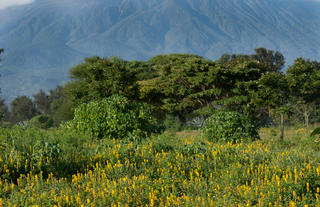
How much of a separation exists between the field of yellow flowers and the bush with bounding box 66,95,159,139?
2067mm

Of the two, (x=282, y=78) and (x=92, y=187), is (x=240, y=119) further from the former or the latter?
(x=282, y=78)

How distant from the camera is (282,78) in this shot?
15227 millimetres

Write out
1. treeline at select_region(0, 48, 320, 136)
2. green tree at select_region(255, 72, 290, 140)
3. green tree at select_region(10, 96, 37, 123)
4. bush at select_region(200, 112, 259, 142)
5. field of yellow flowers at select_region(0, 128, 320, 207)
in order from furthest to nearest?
green tree at select_region(10, 96, 37, 123)
treeline at select_region(0, 48, 320, 136)
green tree at select_region(255, 72, 290, 140)
bush at select_region(200, 112, 259, 142)
field of yellow flowers at select_region(0, 128, 320, 207)

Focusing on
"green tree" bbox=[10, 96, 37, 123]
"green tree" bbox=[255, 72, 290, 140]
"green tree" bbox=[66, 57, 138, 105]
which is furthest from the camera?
"green tree" bbox=[10, 96, 37, 123]

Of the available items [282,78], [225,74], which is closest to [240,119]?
[282,78]

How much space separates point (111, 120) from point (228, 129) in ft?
10.3

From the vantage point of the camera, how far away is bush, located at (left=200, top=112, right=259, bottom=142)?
8703 millimetres

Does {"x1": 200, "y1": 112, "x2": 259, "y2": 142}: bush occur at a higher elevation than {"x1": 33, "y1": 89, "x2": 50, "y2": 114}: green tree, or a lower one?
lower

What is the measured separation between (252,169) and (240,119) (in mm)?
4399

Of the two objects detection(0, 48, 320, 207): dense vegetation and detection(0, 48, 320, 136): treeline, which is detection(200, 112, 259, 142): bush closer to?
detection(0, 48, 320, 207): dense vegetation

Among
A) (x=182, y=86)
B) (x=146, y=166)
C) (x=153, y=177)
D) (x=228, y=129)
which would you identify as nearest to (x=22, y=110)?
(x=182, y=86)

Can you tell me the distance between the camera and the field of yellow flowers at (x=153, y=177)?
373 centimetres

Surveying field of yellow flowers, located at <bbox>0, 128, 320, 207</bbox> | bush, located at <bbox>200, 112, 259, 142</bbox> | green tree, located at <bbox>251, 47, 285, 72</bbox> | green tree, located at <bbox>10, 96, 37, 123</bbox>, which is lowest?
field of yellow flowers, located at <bbox>0, 128, 320, 207</bbox>

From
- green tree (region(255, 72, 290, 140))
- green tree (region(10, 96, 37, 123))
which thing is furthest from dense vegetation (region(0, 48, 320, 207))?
green tree (region(10, 96, 37, 123))
